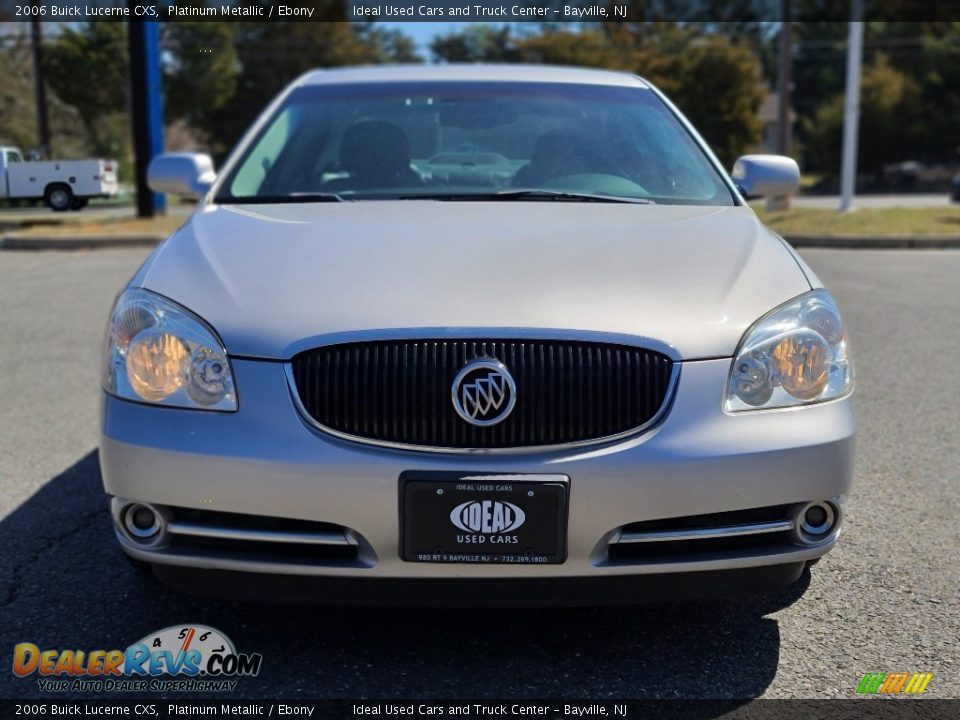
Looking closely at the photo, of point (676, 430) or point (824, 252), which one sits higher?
point (676, 430)

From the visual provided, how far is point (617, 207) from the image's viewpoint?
3.15m

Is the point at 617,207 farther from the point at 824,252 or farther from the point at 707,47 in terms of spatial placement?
the point at 707,47

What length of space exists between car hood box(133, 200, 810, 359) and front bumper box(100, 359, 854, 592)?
127 mm

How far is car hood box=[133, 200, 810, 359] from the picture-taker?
228 cm

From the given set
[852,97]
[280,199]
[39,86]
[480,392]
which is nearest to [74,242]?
[39,86]

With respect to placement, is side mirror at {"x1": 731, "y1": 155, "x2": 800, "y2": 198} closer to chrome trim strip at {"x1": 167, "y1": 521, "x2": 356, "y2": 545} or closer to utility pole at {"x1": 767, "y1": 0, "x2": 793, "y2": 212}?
chrome trim strip at {"x1": 167, "y1": 521, "x2": 356, "y2": 545}

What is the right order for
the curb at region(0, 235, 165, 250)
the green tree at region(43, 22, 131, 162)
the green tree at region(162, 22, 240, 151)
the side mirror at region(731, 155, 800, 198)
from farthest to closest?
the green tree at region(162, 22, 240, 151) → the green tree at region(43, 22, 131, 162) → the curb at region(0, 235, 165, 250) → the side mirror at region(731, 155, 800, 198)

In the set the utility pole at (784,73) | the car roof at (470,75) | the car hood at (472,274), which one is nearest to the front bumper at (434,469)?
the car hood at (472,274)

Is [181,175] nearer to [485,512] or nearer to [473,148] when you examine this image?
[473,148]

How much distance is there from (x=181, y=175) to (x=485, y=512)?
2.24 m

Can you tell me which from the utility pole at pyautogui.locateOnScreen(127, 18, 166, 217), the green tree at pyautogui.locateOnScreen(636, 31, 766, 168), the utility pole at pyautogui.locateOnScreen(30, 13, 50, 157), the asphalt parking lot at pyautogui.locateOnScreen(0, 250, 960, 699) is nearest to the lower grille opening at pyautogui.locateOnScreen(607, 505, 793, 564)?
the asphalt parking lot at pyautogui.locateOnScreen(0, 250, 960, 699)

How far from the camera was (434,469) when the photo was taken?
2146 mm

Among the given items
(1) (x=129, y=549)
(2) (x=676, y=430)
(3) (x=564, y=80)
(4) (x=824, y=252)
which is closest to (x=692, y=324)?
(2) (x=676, y=430)

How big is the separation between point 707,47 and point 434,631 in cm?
3925
